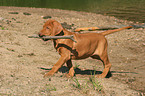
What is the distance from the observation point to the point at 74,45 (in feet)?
17.1

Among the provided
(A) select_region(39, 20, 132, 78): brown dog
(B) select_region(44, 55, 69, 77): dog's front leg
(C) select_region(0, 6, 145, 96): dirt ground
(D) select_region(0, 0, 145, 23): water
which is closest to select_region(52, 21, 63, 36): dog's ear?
(A) select_region(39, 20, 132, 78): brown dog

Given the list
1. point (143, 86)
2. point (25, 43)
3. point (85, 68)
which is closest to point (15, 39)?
point (25, 43)

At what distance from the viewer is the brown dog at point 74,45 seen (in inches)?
190

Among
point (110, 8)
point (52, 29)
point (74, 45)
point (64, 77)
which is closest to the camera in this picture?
point (52, 29)

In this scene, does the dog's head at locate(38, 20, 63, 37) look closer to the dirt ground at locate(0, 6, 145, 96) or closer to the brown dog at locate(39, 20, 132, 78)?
the brown dog at locate(39, 20, 132, 78)

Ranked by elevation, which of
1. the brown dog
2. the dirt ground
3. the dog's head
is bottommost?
the dirt ground

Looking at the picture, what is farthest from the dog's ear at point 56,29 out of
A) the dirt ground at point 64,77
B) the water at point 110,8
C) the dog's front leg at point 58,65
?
the water at point 110,8

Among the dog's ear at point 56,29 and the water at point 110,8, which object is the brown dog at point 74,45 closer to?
the dog's ear at point 56,29

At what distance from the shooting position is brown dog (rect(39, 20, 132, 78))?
482cm

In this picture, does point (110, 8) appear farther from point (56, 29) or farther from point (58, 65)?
point (58, 65)

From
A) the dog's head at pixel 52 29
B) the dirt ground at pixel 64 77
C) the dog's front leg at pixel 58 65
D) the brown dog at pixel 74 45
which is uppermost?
the dog's head at pixel 52 29

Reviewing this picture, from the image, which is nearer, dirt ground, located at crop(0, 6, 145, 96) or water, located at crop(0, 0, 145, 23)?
dirt ground, located at crop(0, 6, 145, 96)

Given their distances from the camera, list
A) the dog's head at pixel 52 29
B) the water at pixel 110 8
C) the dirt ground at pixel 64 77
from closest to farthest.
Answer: the dirt ground at pixel 64 77 → the dog's head at pixel 52 29 → the water at pixel 110 8

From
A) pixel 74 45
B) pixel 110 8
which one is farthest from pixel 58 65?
pixel 110 8
